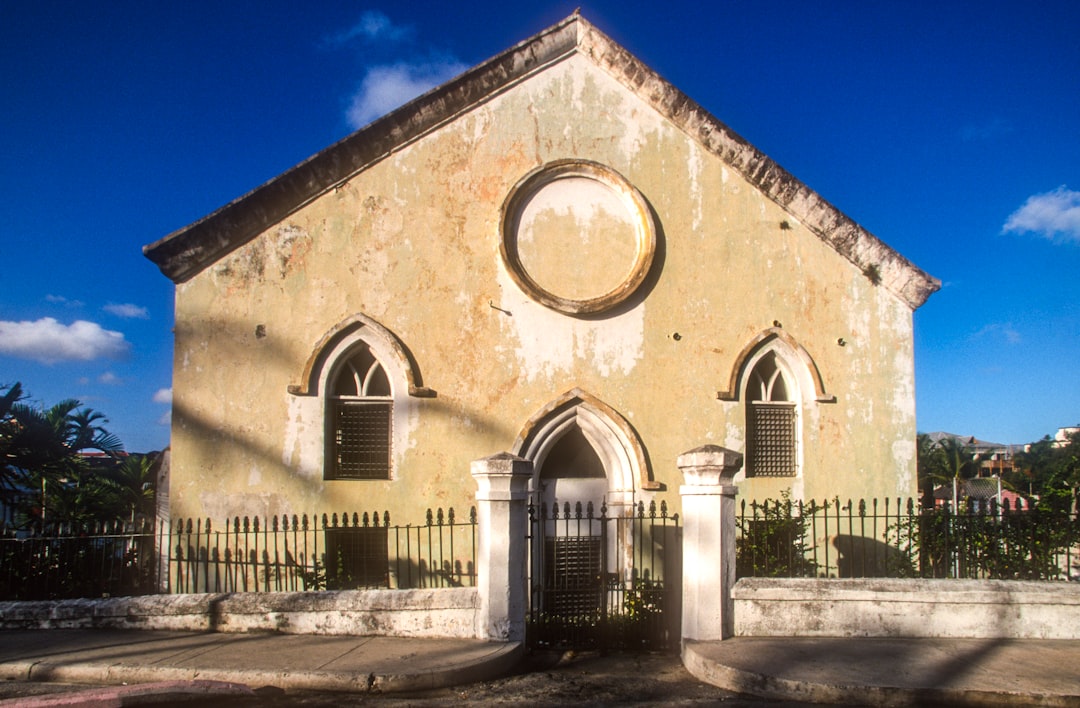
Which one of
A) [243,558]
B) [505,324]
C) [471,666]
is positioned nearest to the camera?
[471,666]

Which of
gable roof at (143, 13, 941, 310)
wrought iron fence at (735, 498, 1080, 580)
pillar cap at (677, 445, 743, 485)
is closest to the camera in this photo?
pillar cap at (677, 445, 743, 485)

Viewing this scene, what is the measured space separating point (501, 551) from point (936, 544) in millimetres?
5575

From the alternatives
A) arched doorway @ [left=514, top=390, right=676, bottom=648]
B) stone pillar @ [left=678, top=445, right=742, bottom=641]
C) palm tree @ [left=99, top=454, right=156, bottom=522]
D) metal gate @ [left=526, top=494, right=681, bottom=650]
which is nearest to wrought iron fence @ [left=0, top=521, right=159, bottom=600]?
metal gate @ [left=526, top=494, right=681, bottom=650]

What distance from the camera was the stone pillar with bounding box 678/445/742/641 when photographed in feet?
26.3

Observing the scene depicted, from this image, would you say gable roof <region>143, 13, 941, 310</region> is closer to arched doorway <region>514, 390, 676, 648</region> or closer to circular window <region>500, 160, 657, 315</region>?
circular window <region>500, 160, 657, 315</region>

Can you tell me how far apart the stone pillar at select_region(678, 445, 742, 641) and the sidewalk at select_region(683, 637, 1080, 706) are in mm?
246

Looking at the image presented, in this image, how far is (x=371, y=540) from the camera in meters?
10.8

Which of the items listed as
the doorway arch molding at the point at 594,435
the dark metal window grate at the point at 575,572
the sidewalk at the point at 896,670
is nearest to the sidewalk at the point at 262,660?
the sidewalk at the point at 896,670

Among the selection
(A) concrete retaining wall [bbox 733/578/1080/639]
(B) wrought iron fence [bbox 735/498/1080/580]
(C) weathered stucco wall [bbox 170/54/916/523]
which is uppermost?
(C) weathered stucco wall [bbox 170/54/916/523]

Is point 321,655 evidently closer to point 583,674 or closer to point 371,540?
point 583,674

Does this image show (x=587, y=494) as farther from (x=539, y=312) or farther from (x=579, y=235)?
(x=579, y=235)

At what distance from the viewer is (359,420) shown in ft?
35.9

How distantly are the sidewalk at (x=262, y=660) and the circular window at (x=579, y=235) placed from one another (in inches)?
200

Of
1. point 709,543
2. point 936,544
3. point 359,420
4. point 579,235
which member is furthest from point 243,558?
point 936,544
